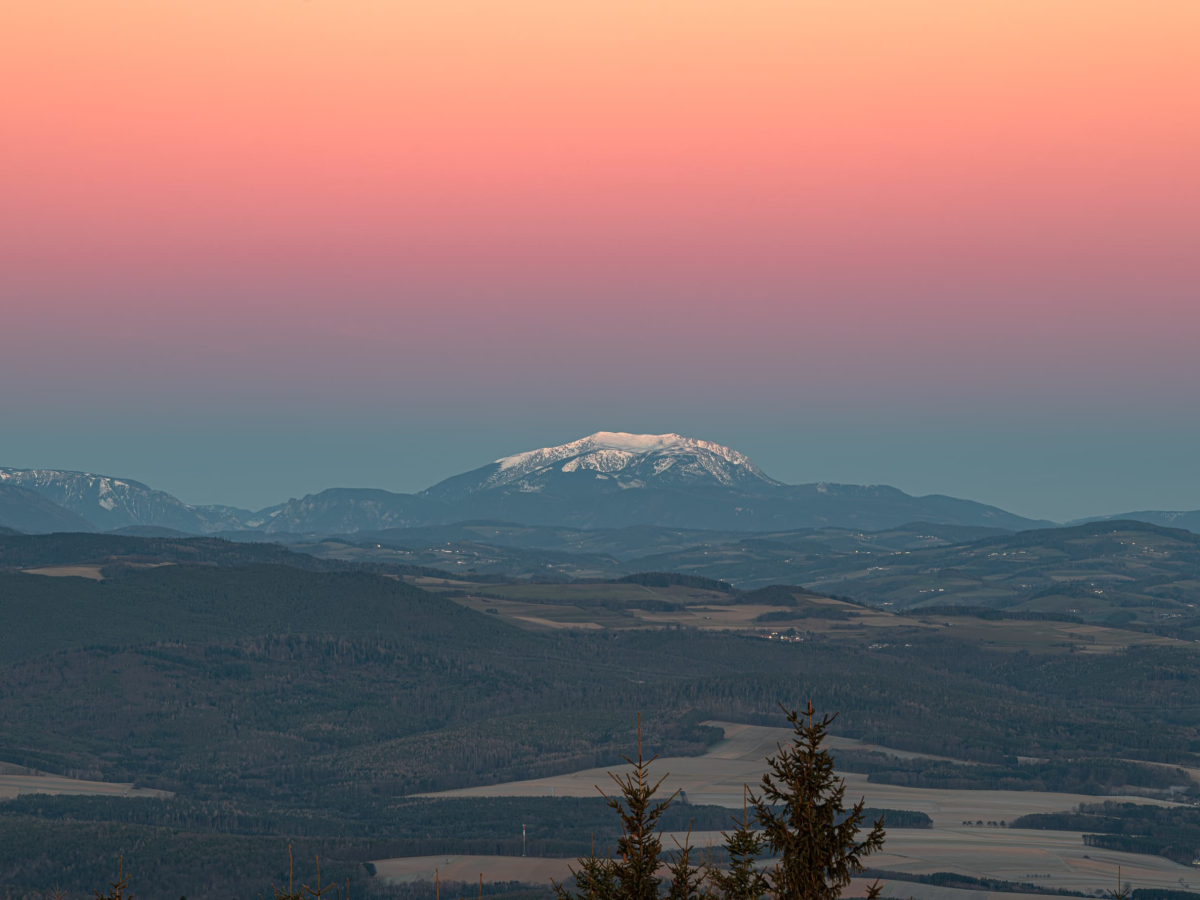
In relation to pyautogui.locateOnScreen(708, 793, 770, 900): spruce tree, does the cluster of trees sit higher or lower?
higher

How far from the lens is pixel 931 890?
19762cm

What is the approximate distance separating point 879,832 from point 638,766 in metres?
5.24

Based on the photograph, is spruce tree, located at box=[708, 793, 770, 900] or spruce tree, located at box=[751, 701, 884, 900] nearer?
spruce tree, located at box=[751, 701, 884, 900]

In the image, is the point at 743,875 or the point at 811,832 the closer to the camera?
the point at 811,832

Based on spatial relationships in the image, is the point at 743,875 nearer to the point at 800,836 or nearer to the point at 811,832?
the point at 800,836

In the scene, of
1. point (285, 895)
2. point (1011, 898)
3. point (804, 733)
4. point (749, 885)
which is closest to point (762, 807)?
point (804, 733)

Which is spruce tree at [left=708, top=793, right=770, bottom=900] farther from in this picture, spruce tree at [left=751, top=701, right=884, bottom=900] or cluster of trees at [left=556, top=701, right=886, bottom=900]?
spruce tree at [left=751, top=701, right=884, bottom=900]

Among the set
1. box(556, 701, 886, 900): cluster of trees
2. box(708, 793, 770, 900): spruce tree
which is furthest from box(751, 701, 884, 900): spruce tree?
box(708, 793, 770, 900): spruce tree

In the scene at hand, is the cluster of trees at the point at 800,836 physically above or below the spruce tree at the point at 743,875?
above

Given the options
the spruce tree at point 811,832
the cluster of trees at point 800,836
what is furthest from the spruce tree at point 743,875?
the spruce tree at point 811,832

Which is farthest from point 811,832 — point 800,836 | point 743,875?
point 743,875

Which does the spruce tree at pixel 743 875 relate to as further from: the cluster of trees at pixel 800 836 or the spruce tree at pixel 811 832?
the spruce tree at pixel 811 832

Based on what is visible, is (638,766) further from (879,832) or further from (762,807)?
(879,832)

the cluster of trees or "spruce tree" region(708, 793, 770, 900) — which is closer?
the cluster of trees
